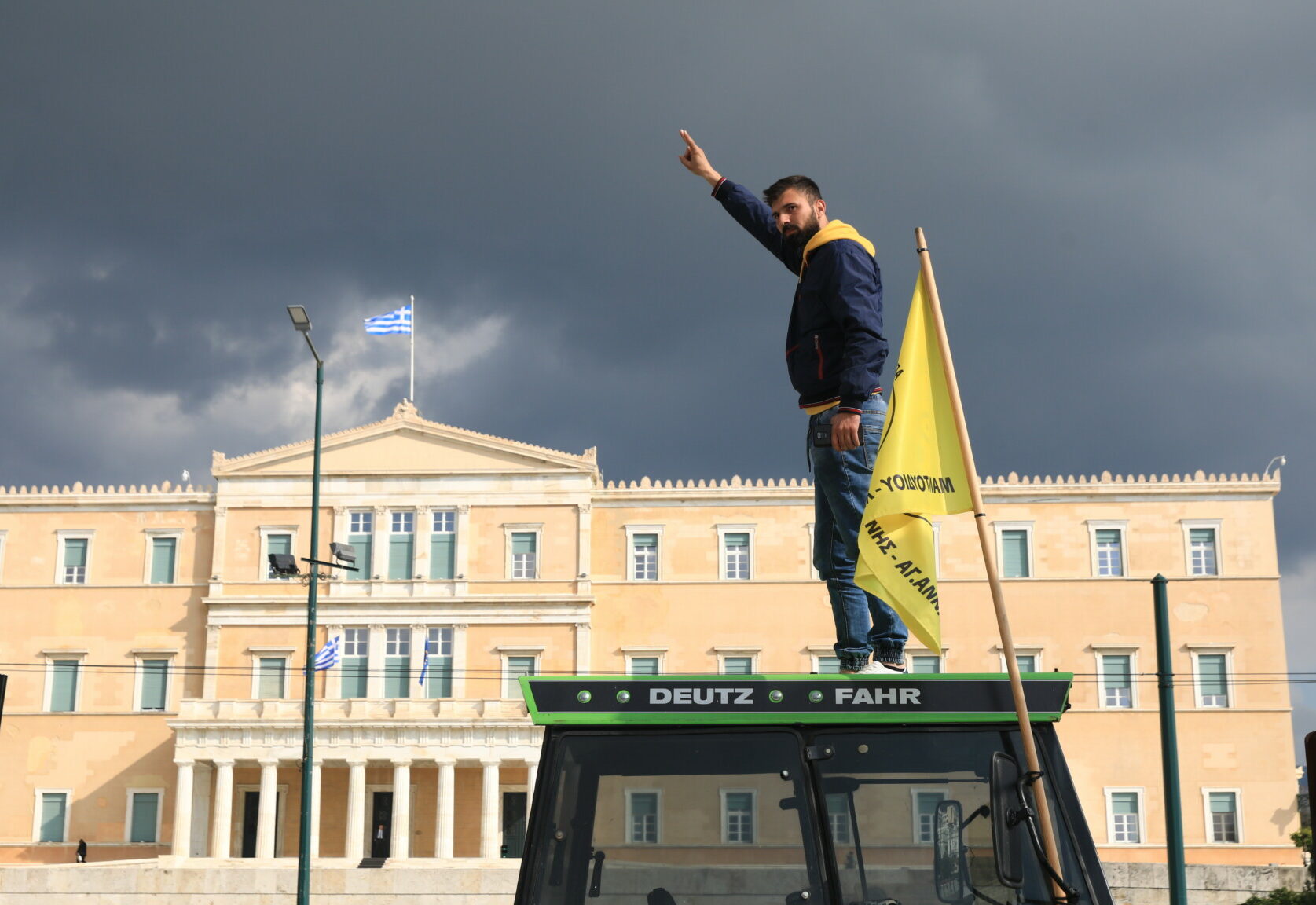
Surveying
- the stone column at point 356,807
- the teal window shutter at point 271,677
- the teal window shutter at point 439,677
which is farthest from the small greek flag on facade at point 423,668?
the teal window shutter at point 271,677

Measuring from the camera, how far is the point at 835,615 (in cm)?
605

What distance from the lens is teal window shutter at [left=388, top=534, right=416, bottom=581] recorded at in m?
45.4

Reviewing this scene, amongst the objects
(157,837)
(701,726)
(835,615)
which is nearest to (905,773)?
(701,726)

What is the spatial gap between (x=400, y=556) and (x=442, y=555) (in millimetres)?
1383

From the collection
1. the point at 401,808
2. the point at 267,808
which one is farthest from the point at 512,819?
the point at 267,808

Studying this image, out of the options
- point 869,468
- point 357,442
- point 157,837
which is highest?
point 357,442

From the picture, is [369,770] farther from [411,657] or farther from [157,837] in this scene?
[157,837]

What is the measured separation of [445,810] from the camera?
42281 millimetres

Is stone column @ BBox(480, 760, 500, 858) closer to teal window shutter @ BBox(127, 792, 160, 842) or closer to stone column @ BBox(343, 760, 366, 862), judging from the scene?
stone column @ BBox(343, 760, 366, 862)

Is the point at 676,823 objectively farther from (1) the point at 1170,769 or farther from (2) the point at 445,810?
(2) the point at 445,810

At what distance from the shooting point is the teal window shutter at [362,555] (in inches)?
1780

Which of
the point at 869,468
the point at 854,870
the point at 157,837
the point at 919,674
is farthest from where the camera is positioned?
the point at 157,837

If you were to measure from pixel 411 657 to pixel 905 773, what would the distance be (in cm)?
4130

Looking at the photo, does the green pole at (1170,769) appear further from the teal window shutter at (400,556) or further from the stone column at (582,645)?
the teal window shutter at (400,556)
